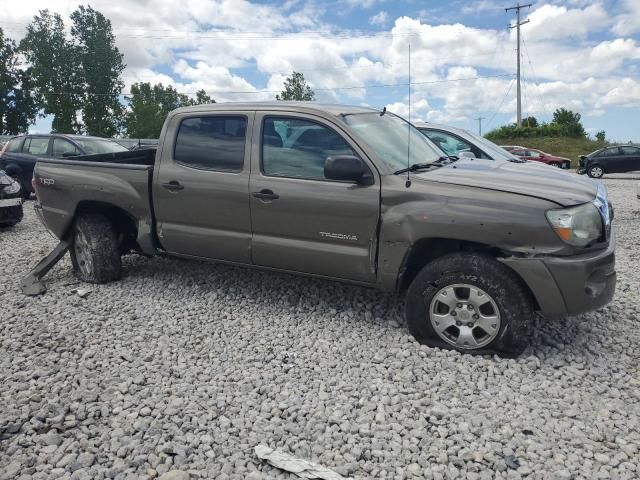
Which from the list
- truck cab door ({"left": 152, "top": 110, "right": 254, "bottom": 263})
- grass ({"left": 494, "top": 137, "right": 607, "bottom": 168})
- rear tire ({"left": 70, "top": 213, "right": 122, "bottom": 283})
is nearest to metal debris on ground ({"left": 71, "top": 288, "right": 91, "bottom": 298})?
rear tire ({"left": 70, "top": 213, "right": 122, "bottom": 283})

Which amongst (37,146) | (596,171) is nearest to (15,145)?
(37,146)

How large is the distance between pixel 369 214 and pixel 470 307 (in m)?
0.99

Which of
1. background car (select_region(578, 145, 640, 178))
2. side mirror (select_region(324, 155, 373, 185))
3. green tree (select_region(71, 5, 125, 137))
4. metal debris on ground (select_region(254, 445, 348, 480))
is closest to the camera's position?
metal debris on ground (select_region(254, 445, 348, 480))

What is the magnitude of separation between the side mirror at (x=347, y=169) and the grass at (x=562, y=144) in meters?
38.8

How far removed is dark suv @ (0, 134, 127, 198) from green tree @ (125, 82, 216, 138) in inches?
1658

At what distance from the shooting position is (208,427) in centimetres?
303

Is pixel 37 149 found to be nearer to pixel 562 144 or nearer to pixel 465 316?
pixel 465 316

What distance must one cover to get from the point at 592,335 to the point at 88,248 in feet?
15.6

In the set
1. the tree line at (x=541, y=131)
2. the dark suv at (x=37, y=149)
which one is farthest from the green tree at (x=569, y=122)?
the dark suv at (x=37, y=149)

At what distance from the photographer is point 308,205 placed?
4.21 metres

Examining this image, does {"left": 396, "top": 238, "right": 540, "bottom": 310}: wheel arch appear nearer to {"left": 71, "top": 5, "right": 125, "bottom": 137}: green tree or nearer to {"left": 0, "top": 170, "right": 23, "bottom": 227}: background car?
{"left": 0, "top": 170, "right": 23, "bottom": 227}: background car

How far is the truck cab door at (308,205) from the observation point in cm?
406

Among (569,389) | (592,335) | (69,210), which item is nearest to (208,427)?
(569,389)

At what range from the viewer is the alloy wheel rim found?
12.2 feet
